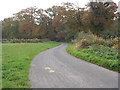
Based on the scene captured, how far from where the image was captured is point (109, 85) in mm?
4488

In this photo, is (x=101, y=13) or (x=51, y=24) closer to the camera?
(x=101, y=13)

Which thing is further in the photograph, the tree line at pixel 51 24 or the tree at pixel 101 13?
the tree line at pixel 51 24

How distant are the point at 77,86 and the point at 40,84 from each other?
1410 millimetres

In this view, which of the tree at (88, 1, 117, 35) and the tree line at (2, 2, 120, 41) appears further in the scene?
the tree line at (2, 2, 120, 41)

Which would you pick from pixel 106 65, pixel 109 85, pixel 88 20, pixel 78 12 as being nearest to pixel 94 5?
pixel 88 20

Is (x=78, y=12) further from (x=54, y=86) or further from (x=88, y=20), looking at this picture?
(x=54, y=86)

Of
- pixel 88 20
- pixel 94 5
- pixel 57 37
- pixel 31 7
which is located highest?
pixel 31 7

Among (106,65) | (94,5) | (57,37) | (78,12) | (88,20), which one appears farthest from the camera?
(57,37)

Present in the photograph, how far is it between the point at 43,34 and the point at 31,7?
1197cm

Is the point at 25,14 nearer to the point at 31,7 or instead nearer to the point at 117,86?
the point at 31,7

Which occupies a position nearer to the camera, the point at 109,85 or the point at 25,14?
the point at 109,85

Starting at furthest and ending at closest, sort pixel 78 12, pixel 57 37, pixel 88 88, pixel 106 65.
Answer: pixel 57 37, pixel 78 12, pixel 106 65, pixel 88 88

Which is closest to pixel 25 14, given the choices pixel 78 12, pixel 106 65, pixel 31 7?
pixel 31 7

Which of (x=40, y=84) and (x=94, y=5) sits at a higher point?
(x=94, y=5)
